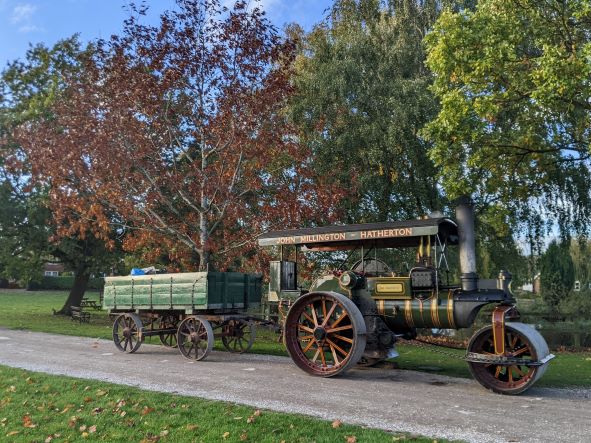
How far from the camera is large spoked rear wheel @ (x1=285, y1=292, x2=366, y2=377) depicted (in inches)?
351

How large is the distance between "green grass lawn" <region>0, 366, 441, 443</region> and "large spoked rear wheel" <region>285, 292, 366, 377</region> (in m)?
2.47

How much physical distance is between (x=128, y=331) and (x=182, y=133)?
A: 662 cm

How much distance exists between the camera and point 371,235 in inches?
370

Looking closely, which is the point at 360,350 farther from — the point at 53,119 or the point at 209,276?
the point at 53,119

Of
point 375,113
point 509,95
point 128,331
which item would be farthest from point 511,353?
point 375,113

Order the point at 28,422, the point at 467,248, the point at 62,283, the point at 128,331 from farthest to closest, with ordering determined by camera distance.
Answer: the point at 62,283 → the point at 128,331 → the point at 467,248 → the point at 28,422

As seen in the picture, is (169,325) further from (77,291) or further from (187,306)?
(77,291)

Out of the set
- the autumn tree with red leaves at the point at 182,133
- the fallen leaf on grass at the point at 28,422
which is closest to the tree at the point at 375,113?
the autumn tree with red leaves at the point at 182,133

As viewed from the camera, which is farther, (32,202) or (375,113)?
(32,202)

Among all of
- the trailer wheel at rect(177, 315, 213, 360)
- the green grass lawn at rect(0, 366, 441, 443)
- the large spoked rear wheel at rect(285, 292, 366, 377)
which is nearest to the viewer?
the green grass lawn at rect(0, 366, 441, 443)

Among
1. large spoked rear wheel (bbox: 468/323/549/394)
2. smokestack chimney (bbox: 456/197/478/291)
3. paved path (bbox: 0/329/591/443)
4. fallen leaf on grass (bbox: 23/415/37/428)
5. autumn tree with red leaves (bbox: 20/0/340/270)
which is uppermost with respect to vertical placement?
autumn tree with red leaves (bbox: 20/0/340/270)

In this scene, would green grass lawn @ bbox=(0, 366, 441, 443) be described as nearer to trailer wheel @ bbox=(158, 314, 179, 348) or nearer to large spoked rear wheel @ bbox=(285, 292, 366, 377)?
large spoked rear wheel @ bbox=(285, 292, 366, 377)

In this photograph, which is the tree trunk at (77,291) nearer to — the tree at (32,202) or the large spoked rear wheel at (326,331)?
the tree at (32,202)

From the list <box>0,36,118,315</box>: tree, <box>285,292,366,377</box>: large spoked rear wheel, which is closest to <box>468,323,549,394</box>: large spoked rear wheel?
<box>285,292,366,377</box>: large spoked rear wheel
